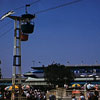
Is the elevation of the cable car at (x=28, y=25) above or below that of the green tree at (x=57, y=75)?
above

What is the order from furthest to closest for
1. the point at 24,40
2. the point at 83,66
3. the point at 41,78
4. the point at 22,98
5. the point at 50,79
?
the point at 83,66
the point at 41,78
the point at 50,79
the point at 24,40
the point at 22,98

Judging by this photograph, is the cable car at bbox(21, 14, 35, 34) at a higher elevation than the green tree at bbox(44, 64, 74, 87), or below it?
higher

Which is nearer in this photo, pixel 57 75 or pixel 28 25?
pixel 28 25

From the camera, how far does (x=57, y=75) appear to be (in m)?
83.2

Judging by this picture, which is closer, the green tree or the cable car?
the cable car

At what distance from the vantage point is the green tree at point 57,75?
271ft

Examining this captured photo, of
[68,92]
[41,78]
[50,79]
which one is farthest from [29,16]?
[41,78]

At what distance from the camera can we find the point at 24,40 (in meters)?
25.6

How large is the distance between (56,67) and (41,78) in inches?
1586

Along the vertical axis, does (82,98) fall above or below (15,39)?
below

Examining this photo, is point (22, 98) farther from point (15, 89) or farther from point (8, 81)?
point (8, 81)

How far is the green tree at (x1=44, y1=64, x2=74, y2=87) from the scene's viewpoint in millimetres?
82688

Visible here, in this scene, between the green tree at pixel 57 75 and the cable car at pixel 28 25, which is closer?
the cable car at pixel 28 25

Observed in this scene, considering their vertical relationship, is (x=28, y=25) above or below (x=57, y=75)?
above
